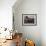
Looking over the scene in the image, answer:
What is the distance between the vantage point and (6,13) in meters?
4.84

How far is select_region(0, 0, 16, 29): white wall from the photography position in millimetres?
4789

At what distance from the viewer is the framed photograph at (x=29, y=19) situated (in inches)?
234

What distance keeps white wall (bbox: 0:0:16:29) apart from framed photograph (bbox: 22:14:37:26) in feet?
4.16

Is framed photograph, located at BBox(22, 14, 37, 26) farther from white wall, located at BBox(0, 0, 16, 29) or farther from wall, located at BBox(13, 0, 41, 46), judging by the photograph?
white wall, located at BBox(0, 0, 16, 29)

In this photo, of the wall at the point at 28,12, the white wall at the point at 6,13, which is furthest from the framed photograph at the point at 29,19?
the white wall at the point at 6,13

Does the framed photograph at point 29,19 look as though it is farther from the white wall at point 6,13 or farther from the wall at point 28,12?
the white wall at point 6,13

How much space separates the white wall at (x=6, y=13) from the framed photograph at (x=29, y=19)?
1268mm

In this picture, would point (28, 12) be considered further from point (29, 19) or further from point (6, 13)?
point (6, 13)

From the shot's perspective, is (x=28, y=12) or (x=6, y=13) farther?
(x=28, y=12)

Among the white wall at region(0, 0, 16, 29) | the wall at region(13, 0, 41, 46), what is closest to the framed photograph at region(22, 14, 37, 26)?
the wall at region(13, 0, 41, 46)

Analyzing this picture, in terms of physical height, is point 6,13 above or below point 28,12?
below

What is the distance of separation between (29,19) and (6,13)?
59.6 inches

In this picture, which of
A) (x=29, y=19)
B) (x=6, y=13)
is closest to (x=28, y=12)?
(x=29, y=19)

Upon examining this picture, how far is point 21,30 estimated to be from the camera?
6027mm
